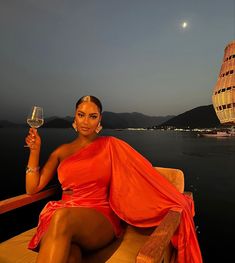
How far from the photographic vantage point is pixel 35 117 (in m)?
2.64

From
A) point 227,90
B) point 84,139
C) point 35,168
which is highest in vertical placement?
point 227,90

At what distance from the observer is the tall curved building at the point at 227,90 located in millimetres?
61156

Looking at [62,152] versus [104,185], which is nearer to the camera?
[104,185]

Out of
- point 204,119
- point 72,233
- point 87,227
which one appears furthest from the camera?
point 204,119

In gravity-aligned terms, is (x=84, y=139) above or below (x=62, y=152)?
above

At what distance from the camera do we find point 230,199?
1456cm

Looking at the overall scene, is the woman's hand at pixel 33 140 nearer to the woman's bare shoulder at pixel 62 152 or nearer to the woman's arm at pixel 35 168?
the woman's arm at pixel 35 168

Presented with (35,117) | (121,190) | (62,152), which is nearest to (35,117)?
(35,117)

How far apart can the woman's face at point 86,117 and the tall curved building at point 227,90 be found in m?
62.4

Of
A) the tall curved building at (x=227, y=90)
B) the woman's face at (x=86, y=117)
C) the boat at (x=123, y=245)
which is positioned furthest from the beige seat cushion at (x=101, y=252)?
the tall curved building at (x=227, y=90)

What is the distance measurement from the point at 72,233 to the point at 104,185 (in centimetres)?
78

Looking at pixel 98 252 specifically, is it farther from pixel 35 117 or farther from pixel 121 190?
pixel 35 117

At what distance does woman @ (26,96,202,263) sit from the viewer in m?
2.54

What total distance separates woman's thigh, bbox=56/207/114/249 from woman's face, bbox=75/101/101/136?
0.88 metres
